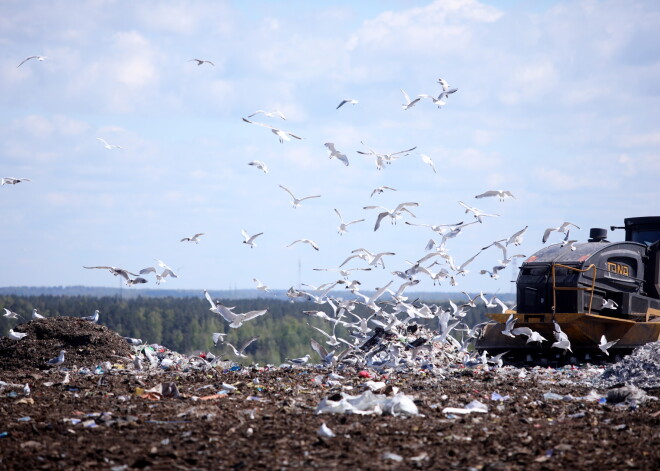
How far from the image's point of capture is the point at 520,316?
48.5ft

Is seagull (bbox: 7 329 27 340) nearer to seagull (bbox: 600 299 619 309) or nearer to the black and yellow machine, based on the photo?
the black and yellow machine

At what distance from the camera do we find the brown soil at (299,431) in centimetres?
632

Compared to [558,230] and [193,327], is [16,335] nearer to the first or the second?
[558,230]

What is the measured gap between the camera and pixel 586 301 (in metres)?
14.7

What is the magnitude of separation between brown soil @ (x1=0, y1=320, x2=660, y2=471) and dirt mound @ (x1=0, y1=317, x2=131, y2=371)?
332cm

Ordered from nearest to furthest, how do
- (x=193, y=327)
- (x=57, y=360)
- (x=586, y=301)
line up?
(x=57, y=360)
(x=586, y=301)
(x=193, y=327)

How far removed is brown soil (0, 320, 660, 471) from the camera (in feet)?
20.7

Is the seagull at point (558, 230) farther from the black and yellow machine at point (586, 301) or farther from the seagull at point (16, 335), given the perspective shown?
the seagull at point (16, 335)

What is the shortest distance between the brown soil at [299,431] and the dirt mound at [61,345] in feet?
10.9

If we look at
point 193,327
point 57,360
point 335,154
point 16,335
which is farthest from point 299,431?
point 193,327

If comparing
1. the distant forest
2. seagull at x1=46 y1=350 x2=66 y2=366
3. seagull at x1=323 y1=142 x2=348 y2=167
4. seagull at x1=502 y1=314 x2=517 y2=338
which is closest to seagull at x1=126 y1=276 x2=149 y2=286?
seagull at x1=46 y1=350 x2=66 y2=366

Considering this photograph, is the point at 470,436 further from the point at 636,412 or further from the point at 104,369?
the point at 104,369

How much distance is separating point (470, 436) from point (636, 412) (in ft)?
8.32

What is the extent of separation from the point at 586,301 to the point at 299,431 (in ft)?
29.2
